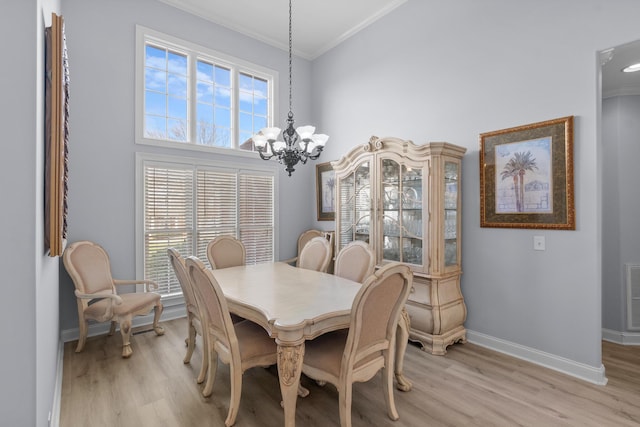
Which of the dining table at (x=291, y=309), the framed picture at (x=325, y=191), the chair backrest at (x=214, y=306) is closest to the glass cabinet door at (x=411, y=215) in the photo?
the dining table at (x=291, y=309)

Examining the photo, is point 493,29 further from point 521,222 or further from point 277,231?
point 277,231

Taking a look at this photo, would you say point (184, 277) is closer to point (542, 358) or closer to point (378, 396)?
point (378, 396)

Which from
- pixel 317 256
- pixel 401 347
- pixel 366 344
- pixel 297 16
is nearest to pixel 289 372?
pixel 366 344

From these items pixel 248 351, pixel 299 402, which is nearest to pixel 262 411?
pixel 299 402

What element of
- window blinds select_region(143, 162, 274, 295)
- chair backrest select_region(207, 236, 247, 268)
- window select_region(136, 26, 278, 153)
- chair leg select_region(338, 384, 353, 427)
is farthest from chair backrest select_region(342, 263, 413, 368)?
window select_region(136, 26, 278, 153)

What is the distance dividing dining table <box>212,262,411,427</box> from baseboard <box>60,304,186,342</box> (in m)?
1.39

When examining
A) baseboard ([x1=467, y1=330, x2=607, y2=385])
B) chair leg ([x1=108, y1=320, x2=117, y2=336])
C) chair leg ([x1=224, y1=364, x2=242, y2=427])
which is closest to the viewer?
chair leg ([x1=224, y1=364, x2=242, y2=427])

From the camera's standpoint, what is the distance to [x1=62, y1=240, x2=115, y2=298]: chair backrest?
306 cm

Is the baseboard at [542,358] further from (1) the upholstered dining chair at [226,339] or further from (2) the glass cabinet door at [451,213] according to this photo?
(1) the upholstered dining chair at [226,339]

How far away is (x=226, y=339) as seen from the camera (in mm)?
1959

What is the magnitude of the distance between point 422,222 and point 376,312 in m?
1.59

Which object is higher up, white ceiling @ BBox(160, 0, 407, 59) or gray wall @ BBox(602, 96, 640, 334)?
white ceiling @ BBox(160, 0, 407, 59)

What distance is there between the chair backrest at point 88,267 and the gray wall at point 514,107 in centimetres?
370

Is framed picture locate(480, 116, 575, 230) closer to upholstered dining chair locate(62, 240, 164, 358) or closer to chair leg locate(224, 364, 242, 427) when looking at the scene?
chair leg locate(224, 364, 242, 427)
